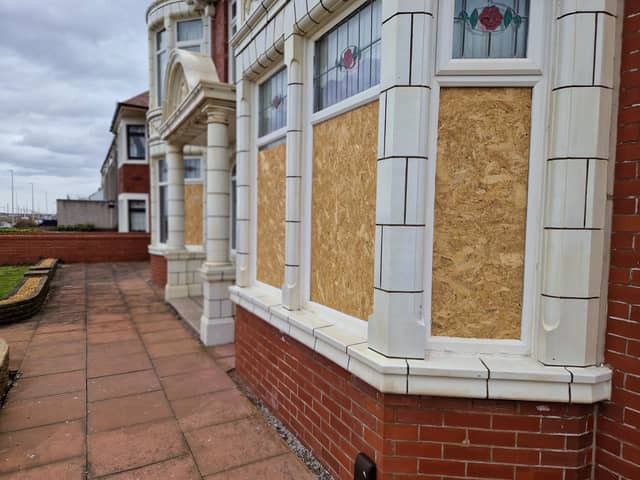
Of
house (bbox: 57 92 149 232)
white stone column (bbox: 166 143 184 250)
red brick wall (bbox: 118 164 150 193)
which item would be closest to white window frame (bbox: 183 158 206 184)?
white stone column (bbox: 166 143 184 250)

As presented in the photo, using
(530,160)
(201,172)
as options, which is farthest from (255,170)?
(201,172)

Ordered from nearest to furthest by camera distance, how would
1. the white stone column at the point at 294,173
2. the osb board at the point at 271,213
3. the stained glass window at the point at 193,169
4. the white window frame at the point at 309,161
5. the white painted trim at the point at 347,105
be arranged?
the white painted trim at the point at 347,105 → the white window frame at the point at 309,161 → the white stone column at the point at 294,173 → the osb board at the point at 271,213 → the stained glass window at the point at 193,169

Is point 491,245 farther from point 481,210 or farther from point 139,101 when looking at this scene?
point 139,101

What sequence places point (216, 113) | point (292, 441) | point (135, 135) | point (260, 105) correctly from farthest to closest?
1. point (135, 135)
2. point (216, 113)
3. point (260, 105)
4. point (292, 441)

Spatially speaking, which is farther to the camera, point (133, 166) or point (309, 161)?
point (133, 166)

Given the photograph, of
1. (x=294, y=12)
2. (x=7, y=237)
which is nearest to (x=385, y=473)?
(x=294, y=12)

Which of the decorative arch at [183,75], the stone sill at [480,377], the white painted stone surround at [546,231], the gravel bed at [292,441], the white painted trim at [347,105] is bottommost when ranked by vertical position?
the gravel bed at [292,441]

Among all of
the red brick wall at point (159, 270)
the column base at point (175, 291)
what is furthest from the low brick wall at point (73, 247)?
the column base at point (175, 291)

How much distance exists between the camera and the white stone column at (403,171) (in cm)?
202

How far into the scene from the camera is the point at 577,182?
1940 millimetres

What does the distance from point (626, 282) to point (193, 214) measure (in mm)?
8609

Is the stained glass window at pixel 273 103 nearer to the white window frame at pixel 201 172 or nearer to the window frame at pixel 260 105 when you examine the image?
the window frame at pixel 260 105

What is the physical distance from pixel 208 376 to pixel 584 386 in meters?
3.63

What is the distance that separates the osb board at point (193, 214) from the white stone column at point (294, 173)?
21.0ft
